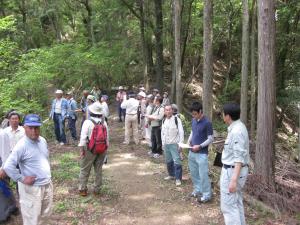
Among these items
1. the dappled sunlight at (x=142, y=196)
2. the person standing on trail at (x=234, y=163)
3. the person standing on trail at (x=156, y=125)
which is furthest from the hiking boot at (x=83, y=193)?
the person standing on trail at (x=156, y=125)

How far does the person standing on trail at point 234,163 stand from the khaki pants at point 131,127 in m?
8.10

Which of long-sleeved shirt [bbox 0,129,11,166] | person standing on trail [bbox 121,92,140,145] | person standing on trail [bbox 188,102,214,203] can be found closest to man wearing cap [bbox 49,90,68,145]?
person standing on trail [bbox 121,92,140,145]

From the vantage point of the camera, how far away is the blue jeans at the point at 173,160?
29.4 ft

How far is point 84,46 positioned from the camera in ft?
76.3

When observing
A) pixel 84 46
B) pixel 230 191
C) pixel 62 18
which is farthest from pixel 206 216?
pixel 62 18

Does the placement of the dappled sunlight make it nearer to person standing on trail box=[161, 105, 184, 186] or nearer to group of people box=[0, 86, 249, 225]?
group of people box=[0, 86, 249, 225]

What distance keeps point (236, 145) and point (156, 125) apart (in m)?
6.33

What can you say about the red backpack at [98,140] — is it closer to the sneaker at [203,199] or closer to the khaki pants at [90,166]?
the khaki pants at [90,166]

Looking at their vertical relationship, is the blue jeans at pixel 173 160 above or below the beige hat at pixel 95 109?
below

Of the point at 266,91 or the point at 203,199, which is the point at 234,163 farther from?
the point at 266,91

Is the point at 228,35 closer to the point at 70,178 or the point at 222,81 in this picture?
the point at 222,81

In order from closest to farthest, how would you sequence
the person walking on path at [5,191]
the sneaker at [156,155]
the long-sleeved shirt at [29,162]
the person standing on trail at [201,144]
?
the long-sleeved shirt at [29,162] → the person walking on path at [5,191] → the person standing on trail at [201,144] → the sneaker at [156,155]

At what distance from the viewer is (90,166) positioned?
8.02 meters

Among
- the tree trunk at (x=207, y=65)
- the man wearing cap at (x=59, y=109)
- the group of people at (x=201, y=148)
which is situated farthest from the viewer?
the man wearing cap at (x=59, y=109)
